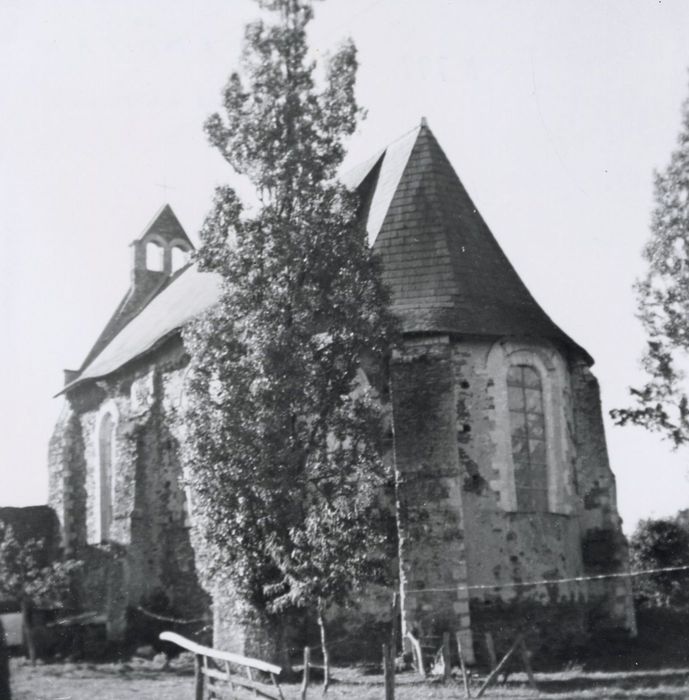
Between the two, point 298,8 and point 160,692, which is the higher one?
point 298,8

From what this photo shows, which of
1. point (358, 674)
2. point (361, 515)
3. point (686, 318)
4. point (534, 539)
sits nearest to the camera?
point (361, 515)

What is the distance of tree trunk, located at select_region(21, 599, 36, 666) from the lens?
22656 millimetres

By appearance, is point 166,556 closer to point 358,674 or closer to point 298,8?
point 358,674

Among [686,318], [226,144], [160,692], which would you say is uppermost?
[226,144]

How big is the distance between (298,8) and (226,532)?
9522 millimetres

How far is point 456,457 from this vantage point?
19.1 metres

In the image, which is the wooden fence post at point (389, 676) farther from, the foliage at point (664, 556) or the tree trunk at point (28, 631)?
the foliage at point (664, 556)

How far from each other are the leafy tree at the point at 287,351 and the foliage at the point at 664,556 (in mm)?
13275

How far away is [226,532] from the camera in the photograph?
54.6ft

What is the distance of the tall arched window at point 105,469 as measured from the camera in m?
28.7

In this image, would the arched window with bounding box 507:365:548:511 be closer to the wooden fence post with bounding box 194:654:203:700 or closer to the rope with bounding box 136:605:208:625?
the rope with bounding box 136:605:208:625

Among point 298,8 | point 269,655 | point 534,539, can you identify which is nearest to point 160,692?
point 269,655

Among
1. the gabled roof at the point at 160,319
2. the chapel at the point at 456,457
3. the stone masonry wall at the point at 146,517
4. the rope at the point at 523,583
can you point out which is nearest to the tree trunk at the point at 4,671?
the chapel at the point at 456,457

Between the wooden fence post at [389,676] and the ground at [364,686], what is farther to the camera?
the ground at [364,686]
